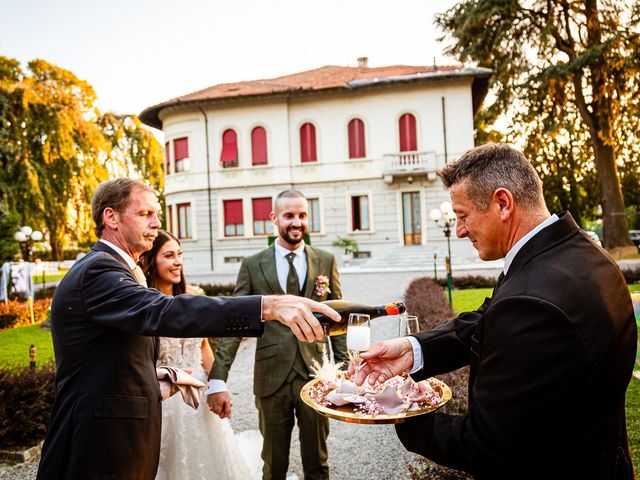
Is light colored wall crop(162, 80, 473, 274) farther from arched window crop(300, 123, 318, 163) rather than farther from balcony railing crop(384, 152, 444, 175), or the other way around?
balcony railing crop(384, 152, 444, 175)

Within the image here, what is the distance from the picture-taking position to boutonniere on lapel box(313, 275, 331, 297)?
11.9 feet

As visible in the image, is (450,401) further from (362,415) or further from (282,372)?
(362,415)

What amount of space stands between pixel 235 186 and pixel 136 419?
85.0 ft

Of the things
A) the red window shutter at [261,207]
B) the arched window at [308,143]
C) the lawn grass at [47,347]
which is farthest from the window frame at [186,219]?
the lawn grass at [47,347]

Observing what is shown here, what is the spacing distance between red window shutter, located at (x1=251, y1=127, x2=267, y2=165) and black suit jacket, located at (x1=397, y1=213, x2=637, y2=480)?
2642 centimetres

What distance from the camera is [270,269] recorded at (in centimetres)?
370

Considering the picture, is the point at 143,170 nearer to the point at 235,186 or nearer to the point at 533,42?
the point at 235,186

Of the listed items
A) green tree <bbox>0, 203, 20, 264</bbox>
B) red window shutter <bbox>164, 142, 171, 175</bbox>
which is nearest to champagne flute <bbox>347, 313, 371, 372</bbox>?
green tree <bbox>0, 203, 20, 264</bbox>

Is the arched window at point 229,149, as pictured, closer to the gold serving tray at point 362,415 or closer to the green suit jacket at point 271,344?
the green suit jacket at point 271,344

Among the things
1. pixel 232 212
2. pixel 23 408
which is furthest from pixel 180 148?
pixel 23 408

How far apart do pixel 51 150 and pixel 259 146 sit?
11215mm

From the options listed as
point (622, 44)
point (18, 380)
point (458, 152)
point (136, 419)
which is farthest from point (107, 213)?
point (458, 152)

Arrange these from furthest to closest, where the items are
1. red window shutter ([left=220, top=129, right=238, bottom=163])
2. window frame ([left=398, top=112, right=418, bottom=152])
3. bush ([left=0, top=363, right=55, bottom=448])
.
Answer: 1. red window shutter ([left=220, top=129, right=238, bottom=163])
2. window frame ([left=398, top=112, right=418, bottom=152])
3. bush ([left=0, top=363, right=55, bottom=448])

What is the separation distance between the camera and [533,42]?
20.6m
